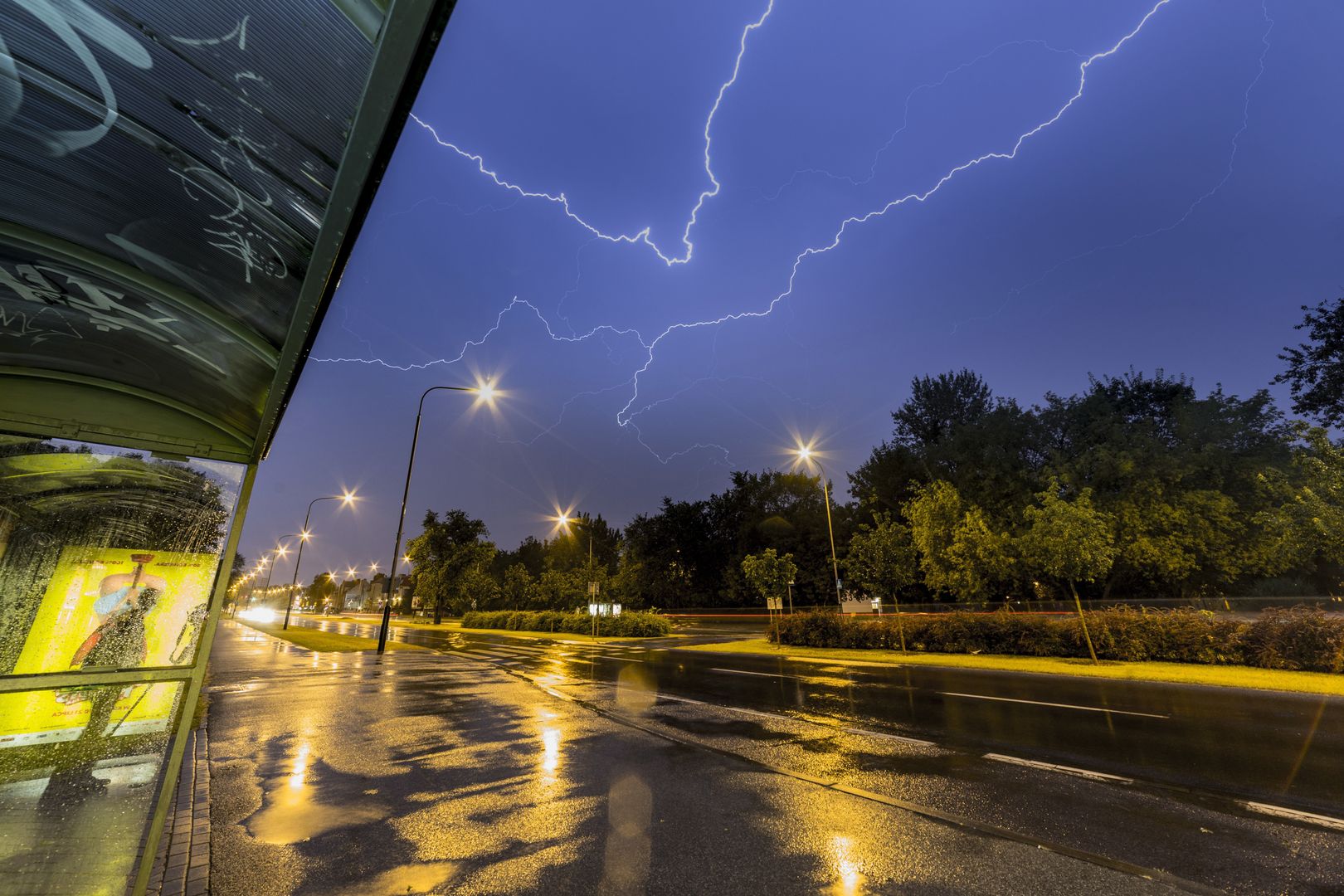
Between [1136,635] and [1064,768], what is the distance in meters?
13.6

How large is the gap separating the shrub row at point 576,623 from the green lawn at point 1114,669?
37.9ft

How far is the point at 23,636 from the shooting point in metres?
4.07

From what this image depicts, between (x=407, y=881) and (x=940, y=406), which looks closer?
(x=407, y=881)

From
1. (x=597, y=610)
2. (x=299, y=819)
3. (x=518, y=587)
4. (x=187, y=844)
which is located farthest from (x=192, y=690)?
(x=518, y=587)

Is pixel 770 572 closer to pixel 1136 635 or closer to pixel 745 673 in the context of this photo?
pixel 745 673

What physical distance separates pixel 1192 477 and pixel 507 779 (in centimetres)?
3578

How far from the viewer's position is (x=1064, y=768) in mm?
5844

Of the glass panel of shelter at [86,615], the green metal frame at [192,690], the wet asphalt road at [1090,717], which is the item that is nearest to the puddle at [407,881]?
the green metal frame at [192,690]

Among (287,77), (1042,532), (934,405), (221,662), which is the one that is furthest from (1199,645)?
(934,405)

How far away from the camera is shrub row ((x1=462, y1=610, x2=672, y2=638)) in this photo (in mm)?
32625

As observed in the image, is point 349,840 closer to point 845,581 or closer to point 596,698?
point 596,698

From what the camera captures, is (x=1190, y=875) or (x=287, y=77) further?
(x=1190, y=875)

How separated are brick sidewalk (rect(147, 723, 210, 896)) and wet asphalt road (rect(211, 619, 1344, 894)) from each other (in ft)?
0.47

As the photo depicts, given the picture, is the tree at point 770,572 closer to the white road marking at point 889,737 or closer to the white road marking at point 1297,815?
the white road marking at point 889,737
